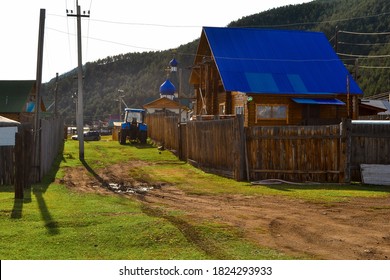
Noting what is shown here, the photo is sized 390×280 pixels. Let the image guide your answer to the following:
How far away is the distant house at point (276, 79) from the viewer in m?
29.1

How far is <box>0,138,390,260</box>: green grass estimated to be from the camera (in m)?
7.38

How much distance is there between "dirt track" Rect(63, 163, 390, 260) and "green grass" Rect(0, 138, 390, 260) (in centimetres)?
28

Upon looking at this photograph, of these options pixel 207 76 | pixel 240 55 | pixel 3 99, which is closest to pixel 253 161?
pixel 240 55

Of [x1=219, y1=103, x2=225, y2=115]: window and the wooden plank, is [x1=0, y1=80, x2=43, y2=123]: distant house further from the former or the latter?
the wooden plank

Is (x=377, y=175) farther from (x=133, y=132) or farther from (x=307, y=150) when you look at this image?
(x=133, y=132)

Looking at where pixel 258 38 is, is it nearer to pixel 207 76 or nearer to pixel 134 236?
pixel 207 76

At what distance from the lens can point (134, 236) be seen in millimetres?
8273

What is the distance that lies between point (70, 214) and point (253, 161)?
801 cm

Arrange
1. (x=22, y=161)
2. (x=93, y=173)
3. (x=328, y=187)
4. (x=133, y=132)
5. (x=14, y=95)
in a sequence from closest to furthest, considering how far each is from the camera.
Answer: (x=22, y=161), (x=328, y=187), (x=93, y=173), (x=133, y=132), (x=14, y=95)

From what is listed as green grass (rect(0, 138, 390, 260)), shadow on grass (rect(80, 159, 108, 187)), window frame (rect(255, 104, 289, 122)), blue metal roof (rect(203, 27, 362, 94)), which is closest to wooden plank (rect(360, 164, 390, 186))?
green grass (rect(0, 138, 390, 260))

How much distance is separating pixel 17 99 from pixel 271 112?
2914cm

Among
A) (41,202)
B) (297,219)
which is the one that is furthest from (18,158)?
(297,219)

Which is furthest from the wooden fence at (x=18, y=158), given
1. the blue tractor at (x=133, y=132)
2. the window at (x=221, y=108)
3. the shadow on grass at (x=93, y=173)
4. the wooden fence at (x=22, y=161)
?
the blue tractor at (x=133, y=132)

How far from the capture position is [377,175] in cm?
1570
